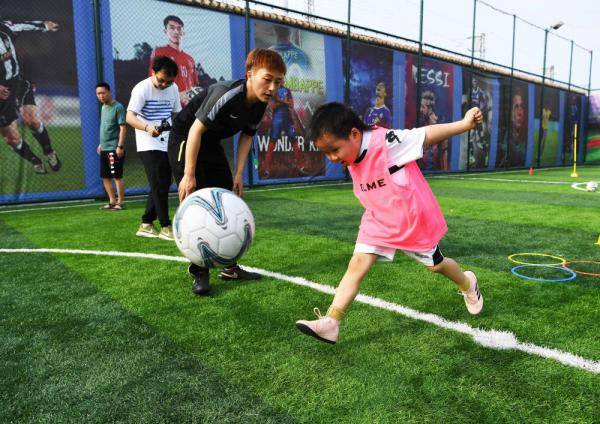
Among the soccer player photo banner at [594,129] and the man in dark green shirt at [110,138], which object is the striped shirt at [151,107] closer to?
the man in dark green shirt at [110,138]

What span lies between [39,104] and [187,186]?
653 cm

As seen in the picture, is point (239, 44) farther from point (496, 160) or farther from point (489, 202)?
point (496, 160)

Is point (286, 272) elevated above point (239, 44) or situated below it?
below

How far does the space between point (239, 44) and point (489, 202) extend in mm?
6589

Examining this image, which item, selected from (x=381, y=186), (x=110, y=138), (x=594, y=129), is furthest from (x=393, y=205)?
(x=594, y=129)

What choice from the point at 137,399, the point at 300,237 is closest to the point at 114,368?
the point at 137,399

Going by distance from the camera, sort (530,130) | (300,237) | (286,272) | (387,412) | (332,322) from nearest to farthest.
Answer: (387,412), (332,322), (286,272), (300,237), (530,130)

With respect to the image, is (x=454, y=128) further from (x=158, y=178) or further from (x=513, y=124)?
(x=513, y=124)

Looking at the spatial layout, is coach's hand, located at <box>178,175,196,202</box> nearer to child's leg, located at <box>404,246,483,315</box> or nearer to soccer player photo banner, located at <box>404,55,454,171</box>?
child's leg, located at <box>404,246,483,315</box>

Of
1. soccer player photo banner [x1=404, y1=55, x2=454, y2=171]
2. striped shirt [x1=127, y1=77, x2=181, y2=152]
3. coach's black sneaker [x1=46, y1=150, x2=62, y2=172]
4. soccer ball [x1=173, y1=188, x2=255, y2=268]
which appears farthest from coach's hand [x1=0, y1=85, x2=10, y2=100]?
soccer player photo banner [x1=404, y1=55, x2=454, y2=171]

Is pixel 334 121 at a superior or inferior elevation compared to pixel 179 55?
inferior

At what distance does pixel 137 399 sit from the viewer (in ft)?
6.05

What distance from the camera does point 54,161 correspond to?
328 inches

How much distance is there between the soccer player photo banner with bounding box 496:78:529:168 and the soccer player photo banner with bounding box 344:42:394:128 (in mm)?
7961
